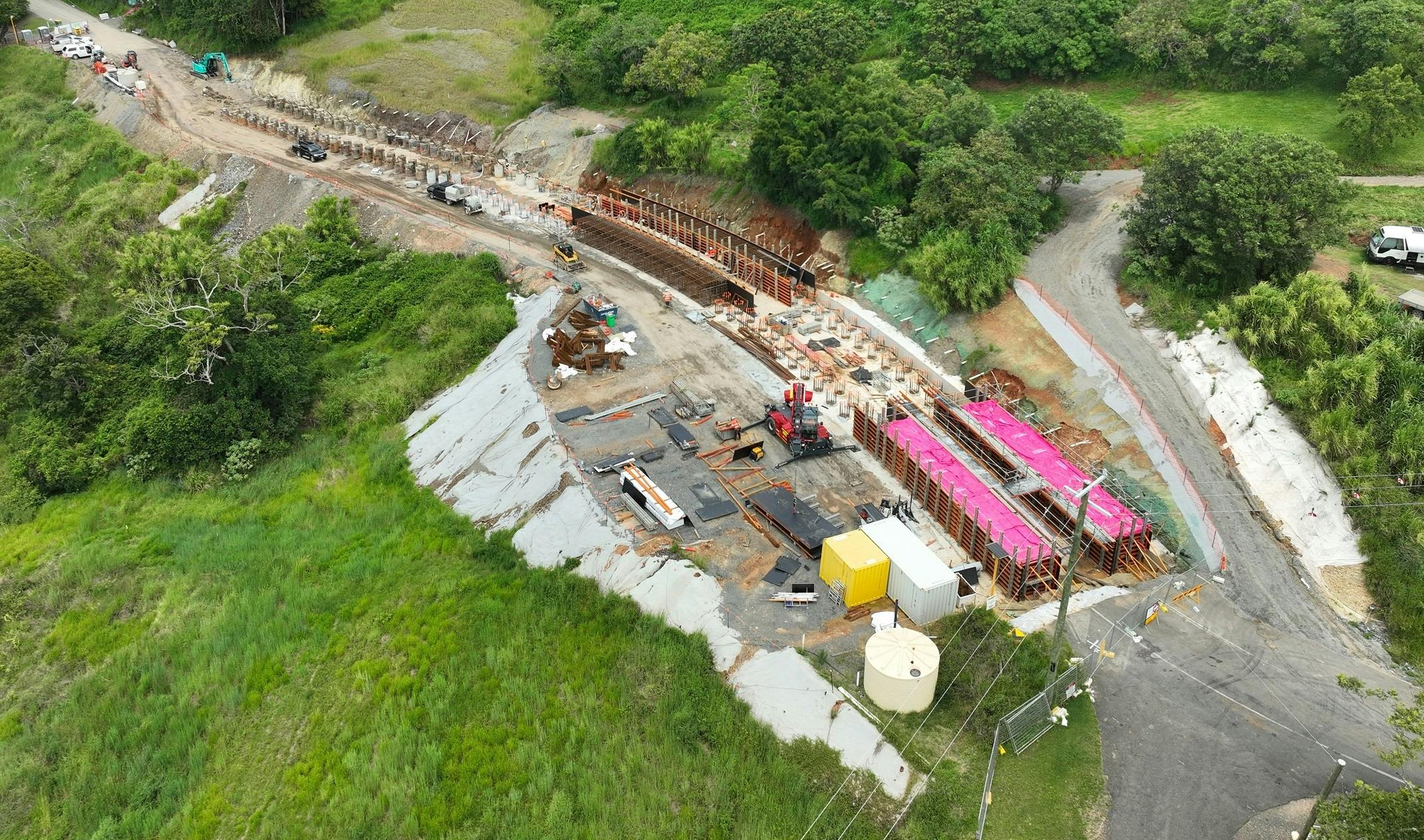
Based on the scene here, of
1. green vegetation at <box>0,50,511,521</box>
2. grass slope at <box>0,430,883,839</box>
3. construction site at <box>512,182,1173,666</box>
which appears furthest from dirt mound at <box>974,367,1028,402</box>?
green vegetation at <box>0,50,511,521</box>

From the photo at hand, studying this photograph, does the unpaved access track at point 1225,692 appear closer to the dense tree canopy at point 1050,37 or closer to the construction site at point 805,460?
the construction site at point 805,460

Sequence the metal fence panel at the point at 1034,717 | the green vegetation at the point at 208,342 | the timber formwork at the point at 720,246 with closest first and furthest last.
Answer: the metal fence panel at the point at 1034,717 → the green vegetation at the point at 208,342 → the timber formwork at the point at 720,246

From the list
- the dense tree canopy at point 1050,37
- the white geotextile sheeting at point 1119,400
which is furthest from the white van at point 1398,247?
the dense tree canopy at point 1050,37

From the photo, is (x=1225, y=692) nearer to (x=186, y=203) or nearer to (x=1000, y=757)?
(x=1000, y=757)

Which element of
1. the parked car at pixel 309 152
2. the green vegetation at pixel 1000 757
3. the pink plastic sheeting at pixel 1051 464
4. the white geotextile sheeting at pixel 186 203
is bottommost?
the white geotextile sheeting at pixel 186 203

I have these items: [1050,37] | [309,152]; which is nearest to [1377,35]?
[1050,37]

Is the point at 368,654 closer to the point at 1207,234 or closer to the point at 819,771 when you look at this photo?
the point at 819,771

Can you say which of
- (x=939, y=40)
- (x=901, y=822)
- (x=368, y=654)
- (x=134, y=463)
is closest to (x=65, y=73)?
(x=134, y=463)
